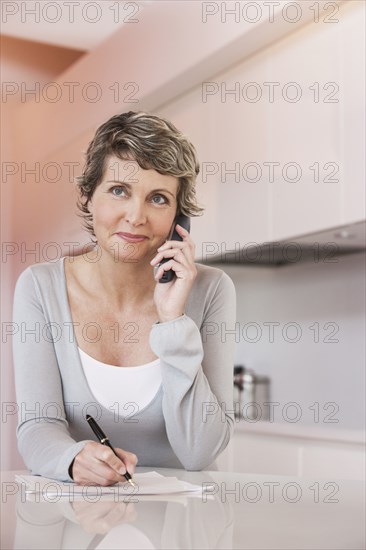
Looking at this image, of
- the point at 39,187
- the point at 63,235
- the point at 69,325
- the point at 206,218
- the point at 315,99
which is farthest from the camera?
the point at 39,187

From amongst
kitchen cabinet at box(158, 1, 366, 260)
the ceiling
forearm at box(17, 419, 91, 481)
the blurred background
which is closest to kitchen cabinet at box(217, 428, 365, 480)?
the blurred background

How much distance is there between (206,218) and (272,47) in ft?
2.67

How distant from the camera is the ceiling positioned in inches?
163

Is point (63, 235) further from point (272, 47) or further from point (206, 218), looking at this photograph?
point (272, 47)

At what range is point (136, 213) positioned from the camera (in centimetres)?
148

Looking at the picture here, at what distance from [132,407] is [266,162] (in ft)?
6.29

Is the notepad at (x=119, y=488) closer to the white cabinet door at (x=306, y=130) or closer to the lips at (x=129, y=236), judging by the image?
the lips at (x=129, y=236)

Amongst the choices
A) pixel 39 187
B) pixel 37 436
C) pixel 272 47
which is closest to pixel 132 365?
pixel 37 436

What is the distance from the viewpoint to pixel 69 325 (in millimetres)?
1531

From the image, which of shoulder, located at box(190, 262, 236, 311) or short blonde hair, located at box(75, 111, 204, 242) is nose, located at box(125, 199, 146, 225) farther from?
shoulder, located at box(190, 262, 236, 311)

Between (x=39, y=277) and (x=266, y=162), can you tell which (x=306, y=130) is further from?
(x=39, y=277)

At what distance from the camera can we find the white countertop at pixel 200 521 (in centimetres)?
74

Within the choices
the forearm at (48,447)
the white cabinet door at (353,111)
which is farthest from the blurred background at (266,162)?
the forearm at (48,447)

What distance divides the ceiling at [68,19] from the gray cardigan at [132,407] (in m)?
2.71
